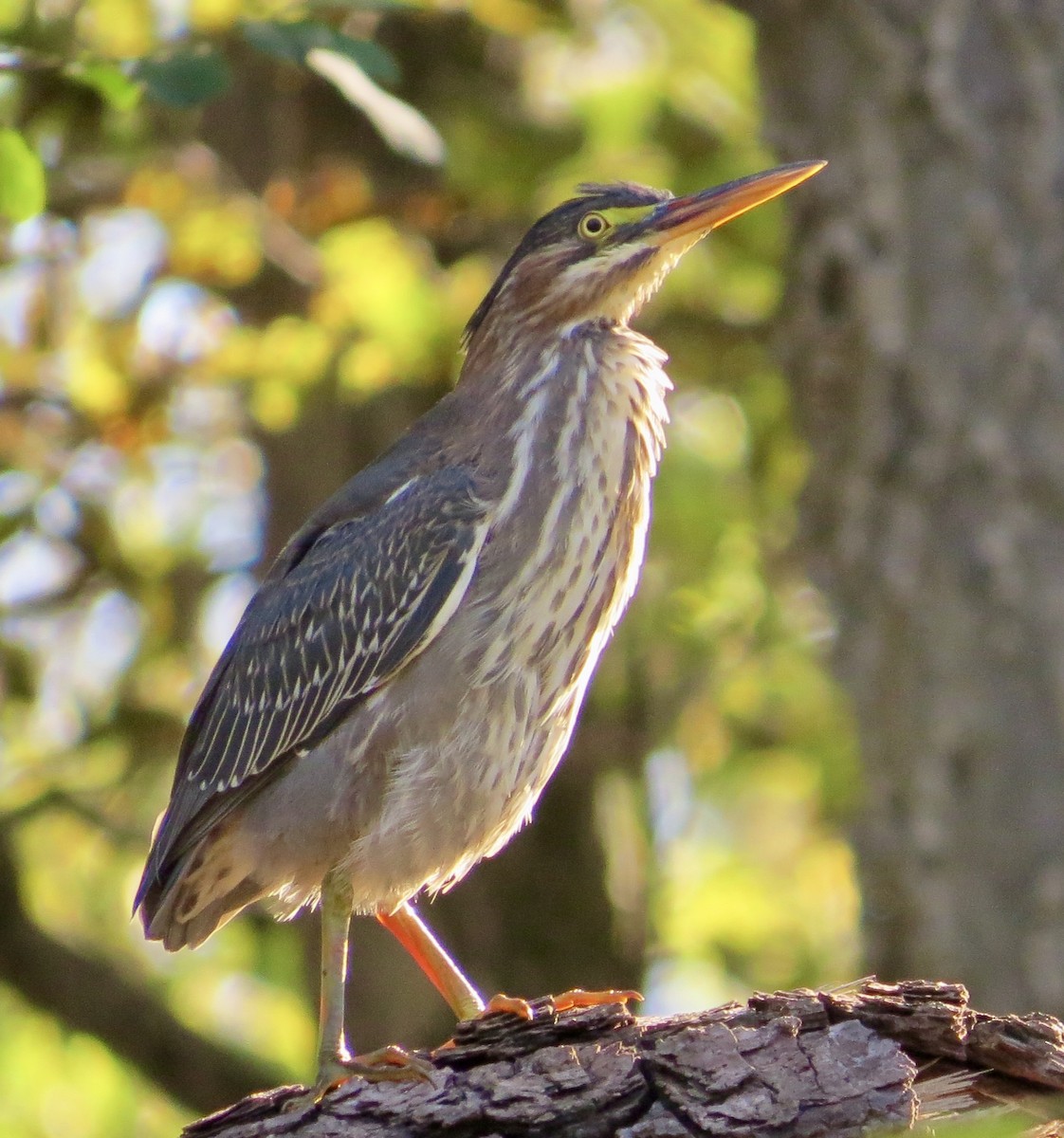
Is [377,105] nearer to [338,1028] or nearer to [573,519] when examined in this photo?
[573,519]

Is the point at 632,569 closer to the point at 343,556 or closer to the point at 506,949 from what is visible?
the point at 343,556

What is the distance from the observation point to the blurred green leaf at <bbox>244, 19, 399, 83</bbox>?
4.32m

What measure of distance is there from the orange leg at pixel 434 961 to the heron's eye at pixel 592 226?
6.59 feet

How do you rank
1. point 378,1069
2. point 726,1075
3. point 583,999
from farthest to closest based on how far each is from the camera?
point 583,999 < point 378,1069 < point 726,1075

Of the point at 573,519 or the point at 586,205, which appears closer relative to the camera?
the point at 573,519

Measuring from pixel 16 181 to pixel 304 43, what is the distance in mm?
755

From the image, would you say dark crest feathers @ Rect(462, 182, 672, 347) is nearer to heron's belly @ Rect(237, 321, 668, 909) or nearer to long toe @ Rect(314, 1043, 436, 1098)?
heron's belly @ Rect(237, 321, 668, 909)

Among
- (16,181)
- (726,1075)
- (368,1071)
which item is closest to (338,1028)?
(368,1071)

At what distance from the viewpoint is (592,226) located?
210 inches

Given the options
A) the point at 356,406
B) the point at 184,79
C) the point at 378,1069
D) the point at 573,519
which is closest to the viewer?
the point at 378,1069

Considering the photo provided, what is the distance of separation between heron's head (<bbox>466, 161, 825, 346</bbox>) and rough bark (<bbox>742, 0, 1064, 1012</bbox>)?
2.03m

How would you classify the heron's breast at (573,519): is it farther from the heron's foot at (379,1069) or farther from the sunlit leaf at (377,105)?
the heron's foot at (379,1069)

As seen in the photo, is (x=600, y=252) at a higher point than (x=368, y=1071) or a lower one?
higher

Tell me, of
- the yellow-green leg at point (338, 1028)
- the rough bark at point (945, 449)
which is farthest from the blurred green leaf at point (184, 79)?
the rough bark at point (945, 449)
